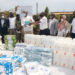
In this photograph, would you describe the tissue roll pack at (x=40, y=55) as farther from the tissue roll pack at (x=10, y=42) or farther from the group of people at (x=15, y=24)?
the group of people at (x=15, y=24)

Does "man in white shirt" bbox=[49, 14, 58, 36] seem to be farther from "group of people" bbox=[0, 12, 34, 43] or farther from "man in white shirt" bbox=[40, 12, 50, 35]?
"group of people" bbox=[0, 12, 34, 43]

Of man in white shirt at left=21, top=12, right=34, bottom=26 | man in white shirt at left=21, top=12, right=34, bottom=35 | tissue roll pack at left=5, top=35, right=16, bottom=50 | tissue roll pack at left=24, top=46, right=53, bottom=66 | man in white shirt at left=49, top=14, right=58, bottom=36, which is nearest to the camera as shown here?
tissue roll pack at left=24, top=46, right=53, bottom=66

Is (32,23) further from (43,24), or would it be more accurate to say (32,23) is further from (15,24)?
(15,24)

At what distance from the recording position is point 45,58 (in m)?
1.85

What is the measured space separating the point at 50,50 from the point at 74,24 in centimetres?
214

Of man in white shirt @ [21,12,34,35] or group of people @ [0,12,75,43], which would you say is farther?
group of people @ [0,12,75,43]

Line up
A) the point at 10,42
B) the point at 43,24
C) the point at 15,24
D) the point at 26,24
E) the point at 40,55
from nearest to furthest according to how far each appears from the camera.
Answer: the point at 40,55, the point at 10,42, the point at 26,24, the point at 43,24, the point at 15,24

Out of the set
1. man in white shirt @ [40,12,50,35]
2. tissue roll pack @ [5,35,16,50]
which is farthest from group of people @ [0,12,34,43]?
tissue roll pack @ [5,35,16,50]

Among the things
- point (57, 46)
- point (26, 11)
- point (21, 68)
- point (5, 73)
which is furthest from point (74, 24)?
point (5, 73)

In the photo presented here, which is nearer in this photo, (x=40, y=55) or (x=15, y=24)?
(x=40, y=55)

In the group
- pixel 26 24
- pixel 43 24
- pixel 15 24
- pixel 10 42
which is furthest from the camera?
pixel 15 24

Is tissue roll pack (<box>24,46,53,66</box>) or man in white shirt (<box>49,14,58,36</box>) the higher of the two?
man in white shirt (<box>49,14,58,36</box>)

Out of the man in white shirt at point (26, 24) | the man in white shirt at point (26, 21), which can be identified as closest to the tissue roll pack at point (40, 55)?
the man in white shirt at point (26, 24)

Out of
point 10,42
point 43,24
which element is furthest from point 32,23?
point 10,42
